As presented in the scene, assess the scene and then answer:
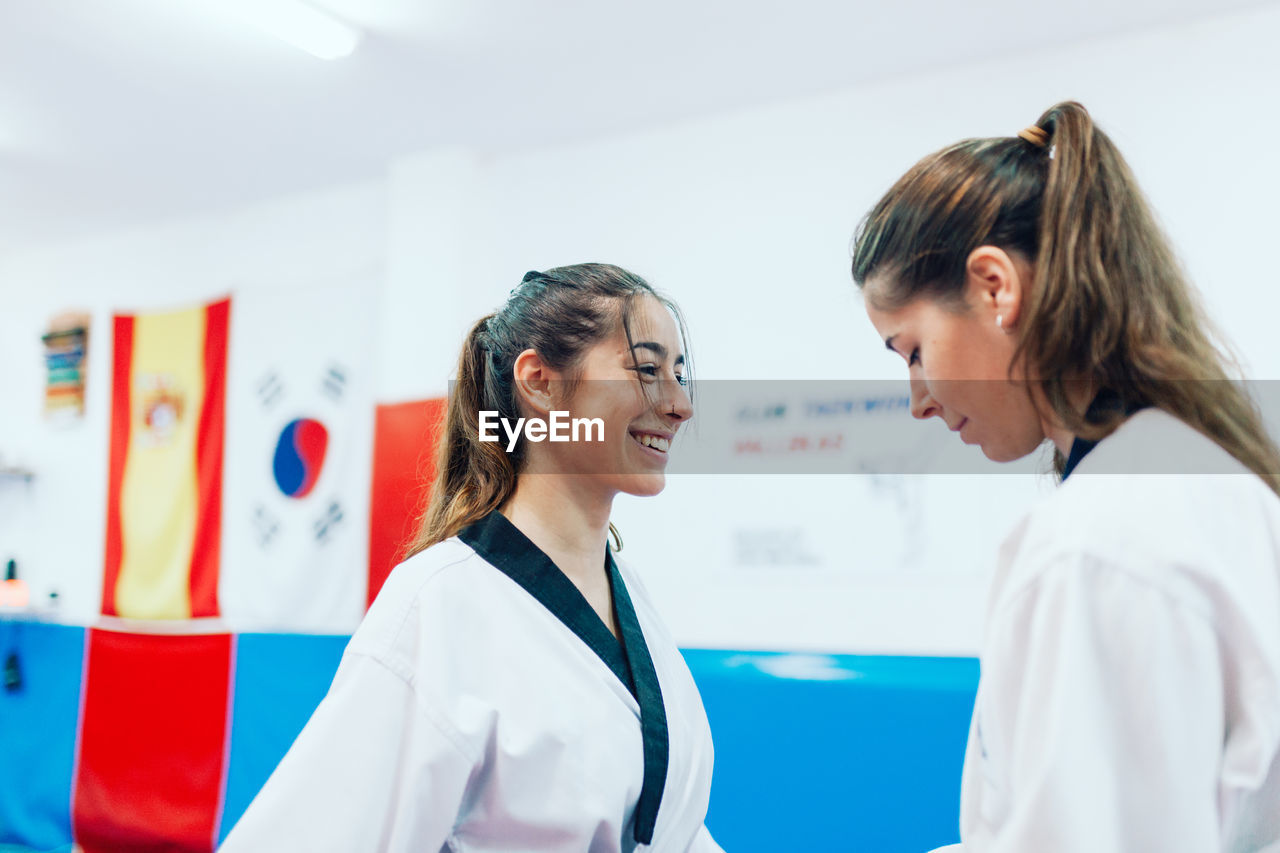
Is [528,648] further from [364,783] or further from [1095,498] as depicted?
[1095,498]

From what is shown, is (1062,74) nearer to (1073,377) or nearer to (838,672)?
(838,672)

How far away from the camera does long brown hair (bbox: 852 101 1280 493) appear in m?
0.72

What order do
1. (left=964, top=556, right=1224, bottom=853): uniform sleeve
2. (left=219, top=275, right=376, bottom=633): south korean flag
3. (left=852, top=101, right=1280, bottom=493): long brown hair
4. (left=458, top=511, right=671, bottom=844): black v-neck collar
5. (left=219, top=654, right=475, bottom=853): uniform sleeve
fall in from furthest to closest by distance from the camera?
1. (left=219, top=275, right=376, bottom=633): south korean flag
2. (left=458, top=511, right=671, bottom=844): black v-neck collar
3. (left=219, top=654, right=475, bottom=853): uniform sleeve
4. (left=852, top=101, right=1280, bottom=493): long brown hair
5. (left=964, top=556, right=1224, bottom=853): uniform sleeve

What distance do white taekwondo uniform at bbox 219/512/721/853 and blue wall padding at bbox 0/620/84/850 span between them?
115 inches

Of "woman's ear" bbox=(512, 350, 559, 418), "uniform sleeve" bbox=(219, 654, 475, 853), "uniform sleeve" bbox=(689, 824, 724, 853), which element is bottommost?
"uniform sleeve" bbox=(689, 824, 724, 853)

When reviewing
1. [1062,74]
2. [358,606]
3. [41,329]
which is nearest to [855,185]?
[1062,74]

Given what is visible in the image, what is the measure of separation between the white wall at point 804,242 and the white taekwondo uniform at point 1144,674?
1.96 metres

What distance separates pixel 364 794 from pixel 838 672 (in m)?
1.06

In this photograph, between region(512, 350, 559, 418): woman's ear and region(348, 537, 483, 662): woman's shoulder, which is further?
region(512, 350, 559, 418): woman's ear

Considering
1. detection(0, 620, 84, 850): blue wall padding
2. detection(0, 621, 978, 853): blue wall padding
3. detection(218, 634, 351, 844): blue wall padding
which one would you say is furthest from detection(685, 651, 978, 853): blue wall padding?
detection(0, 620, 84, 850): blue wall padding

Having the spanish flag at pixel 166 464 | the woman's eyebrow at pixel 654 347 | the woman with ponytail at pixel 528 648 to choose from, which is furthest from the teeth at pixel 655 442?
the spanish flag at pixel 166 464

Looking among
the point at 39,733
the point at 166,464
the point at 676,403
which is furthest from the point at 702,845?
the point at 39,733

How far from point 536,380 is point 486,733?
494 mm

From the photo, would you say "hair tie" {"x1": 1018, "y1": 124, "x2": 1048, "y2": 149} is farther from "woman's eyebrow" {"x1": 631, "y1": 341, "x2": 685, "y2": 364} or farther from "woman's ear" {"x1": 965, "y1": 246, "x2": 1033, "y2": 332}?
"woman's eyebrow" {"x1": 631, "y1": 341, "x2": 685, "y2": 364}
